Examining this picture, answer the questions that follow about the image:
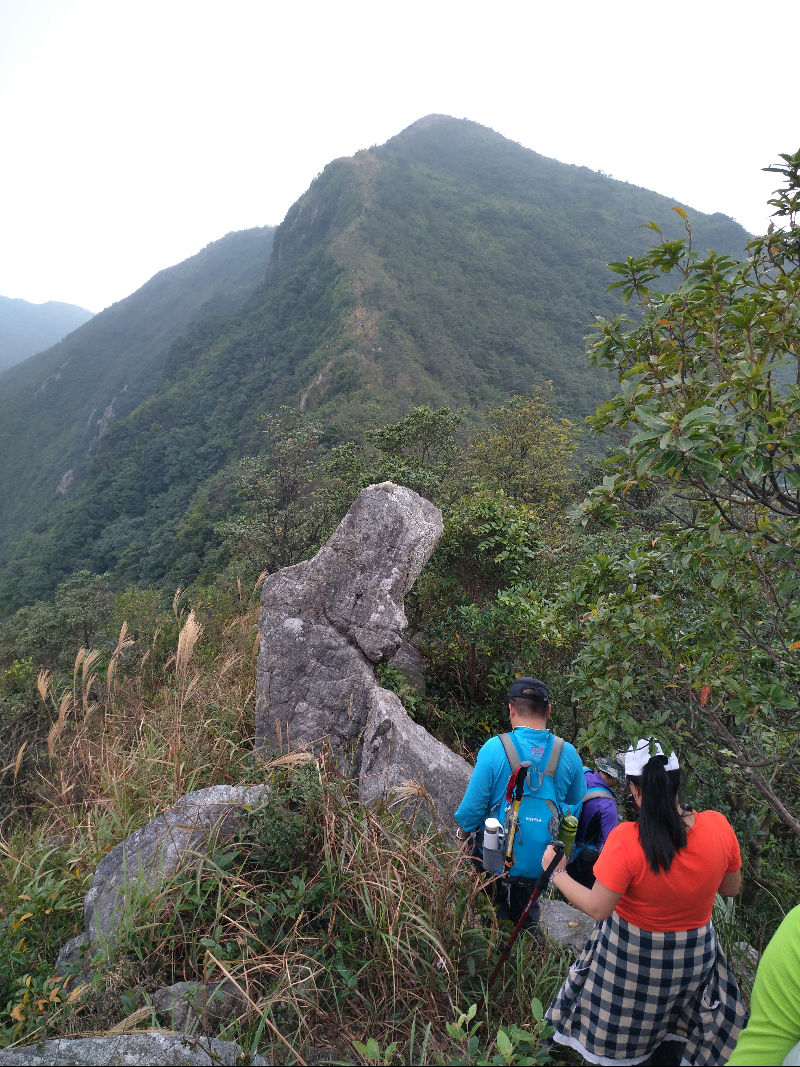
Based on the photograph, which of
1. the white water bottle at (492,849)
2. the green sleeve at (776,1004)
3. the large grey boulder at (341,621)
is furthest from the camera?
the large grey boulder at (341,621)

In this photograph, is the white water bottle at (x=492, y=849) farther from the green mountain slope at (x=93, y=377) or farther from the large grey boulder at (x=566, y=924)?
the green mountain slope at (x=93, y=377)

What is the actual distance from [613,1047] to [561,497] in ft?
35.9

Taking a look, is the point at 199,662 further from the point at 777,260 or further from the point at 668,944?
the point at 777,260

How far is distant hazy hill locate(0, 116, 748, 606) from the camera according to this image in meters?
46.5

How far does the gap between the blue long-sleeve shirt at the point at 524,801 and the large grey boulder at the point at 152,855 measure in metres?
1.05

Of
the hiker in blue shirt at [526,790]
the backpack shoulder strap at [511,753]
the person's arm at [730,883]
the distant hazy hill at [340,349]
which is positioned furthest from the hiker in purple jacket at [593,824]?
the distant hazy hill at [340,349]

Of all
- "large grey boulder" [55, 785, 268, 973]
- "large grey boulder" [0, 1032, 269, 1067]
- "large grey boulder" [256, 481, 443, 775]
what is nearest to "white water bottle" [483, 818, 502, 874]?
"large grey boulder" [0, 1032, 269, 1067]

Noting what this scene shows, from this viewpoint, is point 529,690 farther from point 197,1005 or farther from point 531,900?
point 197,1005

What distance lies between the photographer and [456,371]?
50500 millimetres

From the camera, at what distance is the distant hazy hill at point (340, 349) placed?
46.5 metres

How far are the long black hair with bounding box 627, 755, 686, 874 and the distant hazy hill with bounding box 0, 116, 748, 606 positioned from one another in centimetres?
3022

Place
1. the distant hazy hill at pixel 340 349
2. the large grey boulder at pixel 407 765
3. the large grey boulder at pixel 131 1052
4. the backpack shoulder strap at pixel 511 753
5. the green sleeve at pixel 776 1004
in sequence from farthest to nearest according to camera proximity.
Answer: the distant hazy hill at pixel 340 349 < the large grey boulder at pixel 407 765 < the backpack shoulder strap at pixel 511 753 < the large grey boulder at pixel 131 1052 < the green sleeve at pixel 776 1004

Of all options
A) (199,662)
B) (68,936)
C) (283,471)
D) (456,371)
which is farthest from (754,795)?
(456,371)

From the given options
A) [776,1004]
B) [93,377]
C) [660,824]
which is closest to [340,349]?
[660,824]
